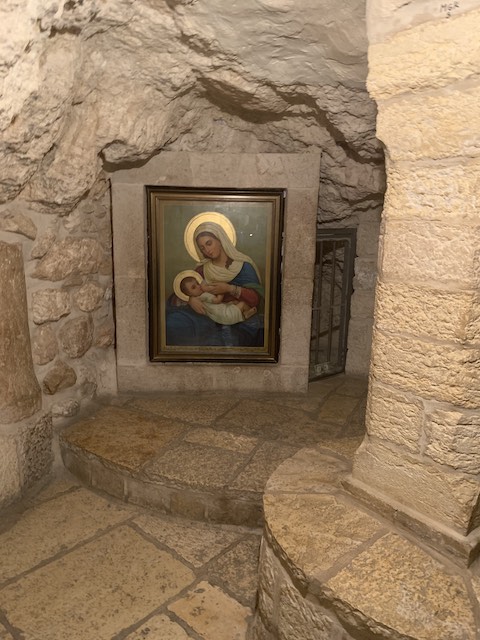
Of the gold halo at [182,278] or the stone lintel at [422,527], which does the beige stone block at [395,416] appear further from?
the gold halo at [182,278]

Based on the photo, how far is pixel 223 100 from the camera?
3260 mm

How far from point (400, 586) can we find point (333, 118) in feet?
9.31

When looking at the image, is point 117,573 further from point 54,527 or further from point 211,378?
point 211,378

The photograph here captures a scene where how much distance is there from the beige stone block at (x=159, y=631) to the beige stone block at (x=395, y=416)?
1.25 m

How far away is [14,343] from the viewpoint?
286cm

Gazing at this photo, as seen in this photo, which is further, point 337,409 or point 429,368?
point 337,409

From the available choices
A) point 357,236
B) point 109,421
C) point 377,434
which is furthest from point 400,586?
point 357,236

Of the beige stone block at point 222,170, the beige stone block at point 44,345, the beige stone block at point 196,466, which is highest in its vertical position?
the beige stone block at point 222,170

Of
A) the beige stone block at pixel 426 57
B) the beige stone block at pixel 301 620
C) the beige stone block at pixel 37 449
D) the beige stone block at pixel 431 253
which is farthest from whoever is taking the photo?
the beige stone block at pixel 37 449

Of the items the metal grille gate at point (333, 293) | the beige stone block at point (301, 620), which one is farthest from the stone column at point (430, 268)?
the metal grille gate at point (333, 293)

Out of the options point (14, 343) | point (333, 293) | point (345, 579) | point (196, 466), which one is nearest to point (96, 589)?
point (196, 466)

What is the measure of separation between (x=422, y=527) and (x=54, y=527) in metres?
2.07

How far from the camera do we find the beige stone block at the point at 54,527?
8.29 ft

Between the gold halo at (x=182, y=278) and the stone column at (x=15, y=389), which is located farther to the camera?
the gold halo at (x=182, y=278)
